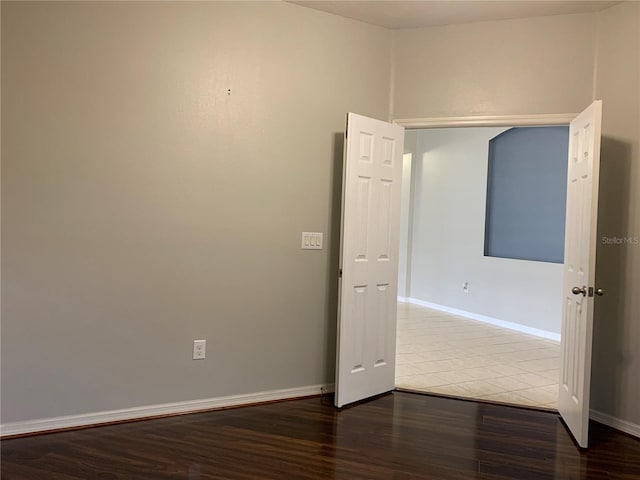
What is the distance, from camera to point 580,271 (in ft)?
8.72

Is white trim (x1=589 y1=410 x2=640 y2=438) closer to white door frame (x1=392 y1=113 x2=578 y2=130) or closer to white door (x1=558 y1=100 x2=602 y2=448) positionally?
white door (x1=558 y1=100 x2=602 y2=448)

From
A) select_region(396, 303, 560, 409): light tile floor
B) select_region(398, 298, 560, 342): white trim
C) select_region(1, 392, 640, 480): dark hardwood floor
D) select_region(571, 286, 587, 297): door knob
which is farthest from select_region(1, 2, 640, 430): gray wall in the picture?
select_region(398, 298, 560, 342): white trim

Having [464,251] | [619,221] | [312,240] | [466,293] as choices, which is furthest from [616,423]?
[464,251]

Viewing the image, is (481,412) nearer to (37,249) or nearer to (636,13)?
(636,13)

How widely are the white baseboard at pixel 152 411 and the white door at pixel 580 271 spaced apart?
1589 millimetres

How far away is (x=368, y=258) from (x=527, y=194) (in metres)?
3.62

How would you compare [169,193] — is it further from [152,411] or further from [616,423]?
[616,423]

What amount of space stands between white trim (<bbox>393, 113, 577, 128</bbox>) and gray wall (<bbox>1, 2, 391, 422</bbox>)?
0.24 meters

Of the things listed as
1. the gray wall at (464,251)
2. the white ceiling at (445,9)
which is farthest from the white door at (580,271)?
the gray wall at (464,251)

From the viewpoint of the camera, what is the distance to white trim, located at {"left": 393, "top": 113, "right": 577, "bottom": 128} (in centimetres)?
312

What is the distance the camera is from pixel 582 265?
103 inches

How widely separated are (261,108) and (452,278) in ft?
15.7

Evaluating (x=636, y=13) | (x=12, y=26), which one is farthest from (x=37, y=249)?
(x=636, y=13)

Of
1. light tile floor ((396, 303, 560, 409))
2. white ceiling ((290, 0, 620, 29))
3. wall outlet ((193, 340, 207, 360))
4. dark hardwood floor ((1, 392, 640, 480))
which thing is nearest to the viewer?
dark hardwood floor ((1, 392, 640, 480))
